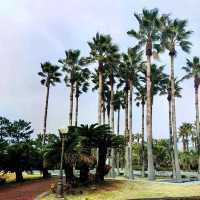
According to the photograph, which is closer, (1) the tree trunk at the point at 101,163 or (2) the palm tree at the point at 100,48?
(1) the tree trunk at the point at 101,163

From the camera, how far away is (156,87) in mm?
61031

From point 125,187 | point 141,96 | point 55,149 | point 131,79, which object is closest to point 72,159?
point 55,149

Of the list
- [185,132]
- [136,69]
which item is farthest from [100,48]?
[185,132]

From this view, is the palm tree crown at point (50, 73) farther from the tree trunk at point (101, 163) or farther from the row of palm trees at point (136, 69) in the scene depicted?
the tree trunk at point (101, 163)

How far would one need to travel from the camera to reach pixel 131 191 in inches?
1121

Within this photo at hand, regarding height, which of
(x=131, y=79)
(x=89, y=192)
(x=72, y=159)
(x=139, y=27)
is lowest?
(x=89, y=192)

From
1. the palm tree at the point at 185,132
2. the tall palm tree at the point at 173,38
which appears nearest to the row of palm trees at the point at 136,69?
the tall palm tree at the point at 173,38

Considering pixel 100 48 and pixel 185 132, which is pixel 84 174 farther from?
pixel 185 132

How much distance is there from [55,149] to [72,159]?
170 centimetres

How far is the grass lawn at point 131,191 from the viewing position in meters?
26.7

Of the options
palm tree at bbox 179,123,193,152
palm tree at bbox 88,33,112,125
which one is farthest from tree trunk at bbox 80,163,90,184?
palm tree at bbox 179,123,193,152

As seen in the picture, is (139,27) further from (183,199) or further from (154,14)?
(183,199)

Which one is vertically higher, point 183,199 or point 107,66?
point 107,66

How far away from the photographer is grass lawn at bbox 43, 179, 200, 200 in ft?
87.5
